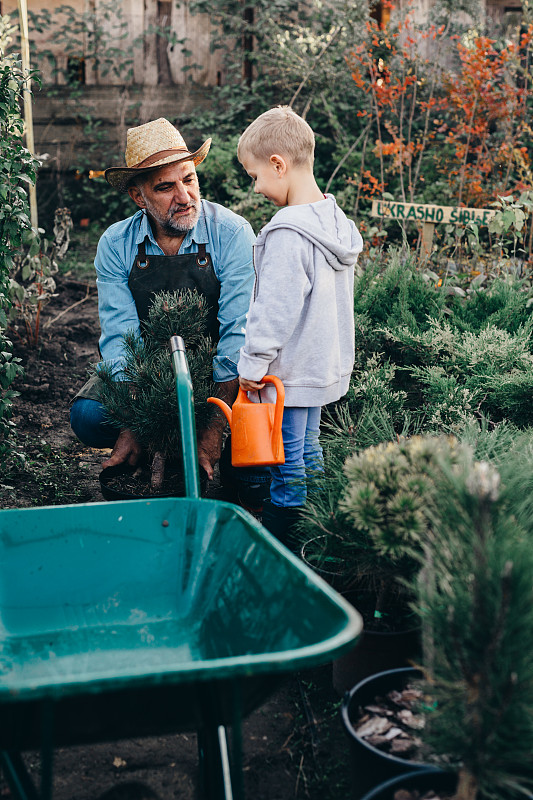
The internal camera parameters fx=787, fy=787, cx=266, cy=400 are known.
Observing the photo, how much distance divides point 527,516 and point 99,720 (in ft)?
3.69

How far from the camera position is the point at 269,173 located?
2586 mm

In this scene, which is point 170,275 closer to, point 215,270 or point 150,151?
point 215,270

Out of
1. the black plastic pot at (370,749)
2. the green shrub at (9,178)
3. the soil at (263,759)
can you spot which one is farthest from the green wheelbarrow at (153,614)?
the green shrub at (9,178)

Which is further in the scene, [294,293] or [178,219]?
[178,219]

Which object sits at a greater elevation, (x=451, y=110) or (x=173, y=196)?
(x=451, y=110)

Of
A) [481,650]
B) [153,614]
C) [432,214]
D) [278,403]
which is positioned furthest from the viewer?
[432,214]

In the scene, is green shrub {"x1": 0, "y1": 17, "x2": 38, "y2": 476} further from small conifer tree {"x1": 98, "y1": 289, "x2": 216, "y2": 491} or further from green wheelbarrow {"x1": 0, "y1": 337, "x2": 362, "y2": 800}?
green wheelbarrow {"x1": 0, "y1": 337, "x2": 362, "y2": 800}

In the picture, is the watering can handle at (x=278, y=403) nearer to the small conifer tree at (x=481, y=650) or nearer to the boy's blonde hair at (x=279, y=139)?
the boy's blonde hair at (x=279, y=139)

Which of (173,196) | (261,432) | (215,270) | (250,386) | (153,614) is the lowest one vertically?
(153,614)

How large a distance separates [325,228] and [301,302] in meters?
0.28

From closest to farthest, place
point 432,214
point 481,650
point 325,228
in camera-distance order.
→ point 481,650, point 325,228, point 432,214

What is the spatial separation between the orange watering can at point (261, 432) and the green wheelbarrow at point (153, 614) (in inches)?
23.5

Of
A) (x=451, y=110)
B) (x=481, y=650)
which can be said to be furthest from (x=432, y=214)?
(x=481, y=650)

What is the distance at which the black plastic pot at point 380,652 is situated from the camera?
2.03 meters
